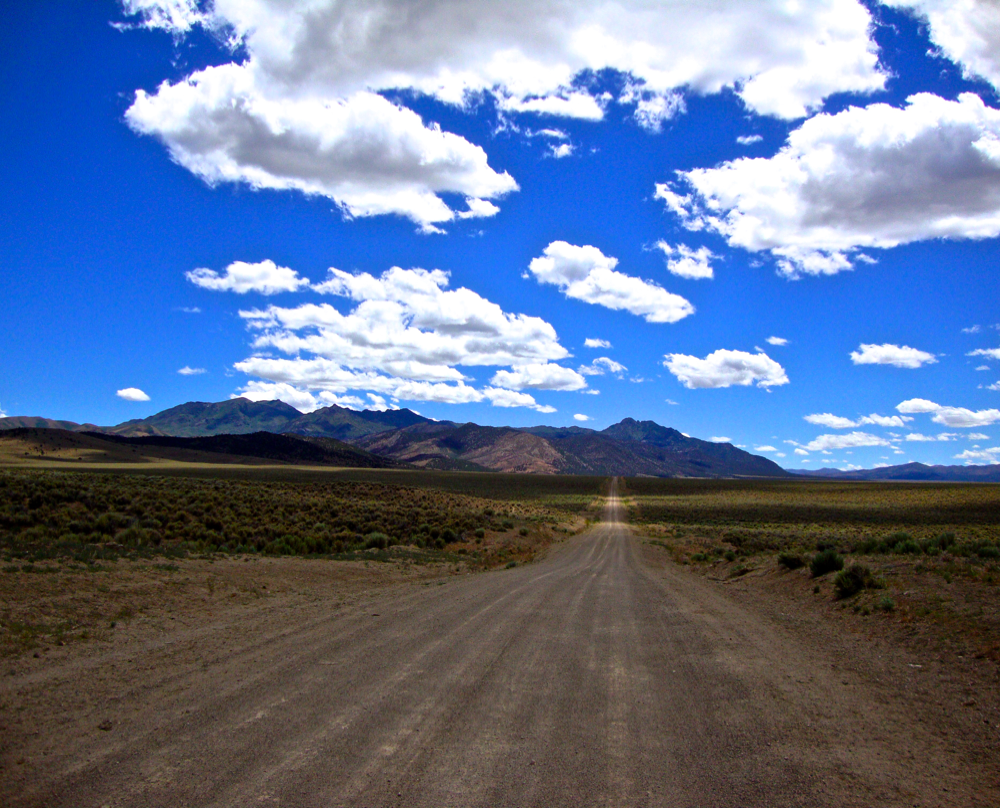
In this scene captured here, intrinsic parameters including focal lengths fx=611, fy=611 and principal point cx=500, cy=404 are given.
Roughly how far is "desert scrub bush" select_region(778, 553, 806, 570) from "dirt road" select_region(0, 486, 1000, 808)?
7.84 metres

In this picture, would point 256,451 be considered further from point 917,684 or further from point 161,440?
point 917,684

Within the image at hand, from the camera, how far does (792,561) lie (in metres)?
17.8

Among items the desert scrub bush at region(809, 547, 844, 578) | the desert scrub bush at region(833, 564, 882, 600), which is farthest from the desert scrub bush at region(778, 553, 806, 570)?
the desert scrub bush at region(833, 564, 882, 600)

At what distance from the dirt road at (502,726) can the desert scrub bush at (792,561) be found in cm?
784

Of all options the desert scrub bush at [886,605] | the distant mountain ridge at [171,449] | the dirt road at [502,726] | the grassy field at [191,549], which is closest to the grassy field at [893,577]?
the desert scrub bush at [886,605]

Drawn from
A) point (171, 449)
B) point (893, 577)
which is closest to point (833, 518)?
point (893, 577)

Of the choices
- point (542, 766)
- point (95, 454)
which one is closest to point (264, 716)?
point (542, 766)

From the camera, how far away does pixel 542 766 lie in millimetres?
5133

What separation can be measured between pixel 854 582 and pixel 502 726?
424 inches

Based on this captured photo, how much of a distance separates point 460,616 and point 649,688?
16.0 feet

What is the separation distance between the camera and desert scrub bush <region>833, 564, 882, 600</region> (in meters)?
13.3

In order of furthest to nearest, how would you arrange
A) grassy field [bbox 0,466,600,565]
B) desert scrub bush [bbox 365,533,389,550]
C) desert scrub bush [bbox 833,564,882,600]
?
desert scrub bush [bbox 365,533,389,550] < grassy field [bbox 0,466,600,565] < desert scrub bush [bbox 833,564,882,600]

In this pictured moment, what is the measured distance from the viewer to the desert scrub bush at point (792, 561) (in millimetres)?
17672

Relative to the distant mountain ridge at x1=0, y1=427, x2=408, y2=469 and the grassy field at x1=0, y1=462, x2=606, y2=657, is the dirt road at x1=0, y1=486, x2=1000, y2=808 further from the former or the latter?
the distant mountain ridge at x1=0, y1=427, x2=408, y2=469
